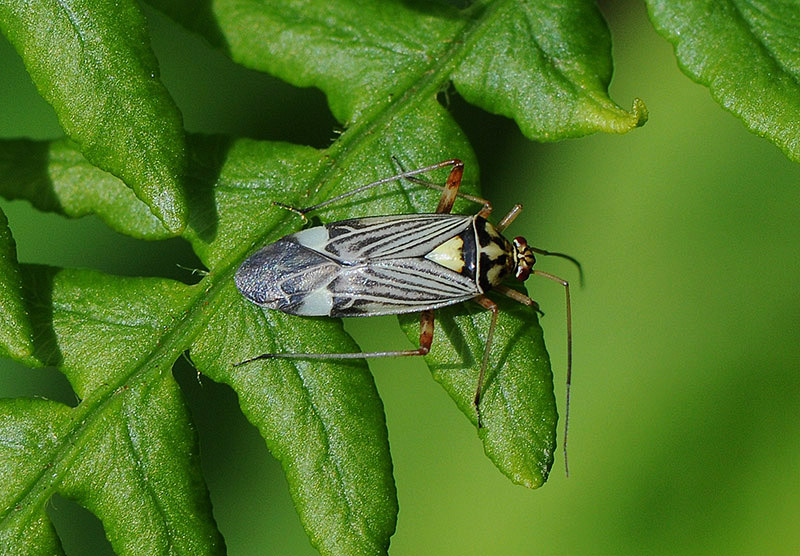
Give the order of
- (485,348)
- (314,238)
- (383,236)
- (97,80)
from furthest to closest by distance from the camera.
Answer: (383,236) < (314,238) < (485,348) < (97,80)

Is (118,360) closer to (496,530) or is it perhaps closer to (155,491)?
(155,491)

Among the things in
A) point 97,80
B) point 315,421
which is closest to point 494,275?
point 315,421

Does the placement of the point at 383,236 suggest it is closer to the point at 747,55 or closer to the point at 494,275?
the point at 494,275

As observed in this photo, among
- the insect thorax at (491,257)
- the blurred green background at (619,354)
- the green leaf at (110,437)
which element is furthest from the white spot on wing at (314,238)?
the blurred green background at (619,354)

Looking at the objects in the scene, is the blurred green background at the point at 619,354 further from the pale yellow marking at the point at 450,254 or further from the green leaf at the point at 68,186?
the green leaf at the point at 68,186

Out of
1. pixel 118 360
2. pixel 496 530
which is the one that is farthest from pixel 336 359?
pixel 496 530

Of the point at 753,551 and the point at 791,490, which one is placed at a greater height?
the point at 791,490
